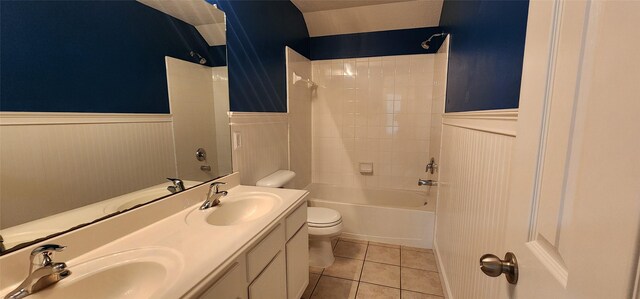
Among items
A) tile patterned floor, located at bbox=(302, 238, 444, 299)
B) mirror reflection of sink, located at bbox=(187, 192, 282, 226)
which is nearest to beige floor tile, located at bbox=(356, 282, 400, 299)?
tile patterned floor, located at bbox=(302, 238, 444, 299)

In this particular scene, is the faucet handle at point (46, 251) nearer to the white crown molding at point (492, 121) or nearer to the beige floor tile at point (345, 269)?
the white crown molding at point (492, 121)

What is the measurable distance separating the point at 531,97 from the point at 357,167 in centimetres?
272

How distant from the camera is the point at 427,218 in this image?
2.43m

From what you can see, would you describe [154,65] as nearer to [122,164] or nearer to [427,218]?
[122,164]

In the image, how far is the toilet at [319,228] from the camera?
2123 millimetres

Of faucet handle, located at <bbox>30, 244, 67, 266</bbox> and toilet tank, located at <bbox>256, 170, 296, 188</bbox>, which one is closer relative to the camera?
faucet handle, located at <bbox>30, 244, 67, 266</bbox>

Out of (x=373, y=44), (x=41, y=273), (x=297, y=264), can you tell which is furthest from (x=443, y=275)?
(x=373, y=44)

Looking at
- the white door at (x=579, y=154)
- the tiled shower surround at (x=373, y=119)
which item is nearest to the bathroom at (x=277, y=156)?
the white door at (x=579, y=154)

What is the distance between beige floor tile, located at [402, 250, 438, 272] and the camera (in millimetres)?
2205

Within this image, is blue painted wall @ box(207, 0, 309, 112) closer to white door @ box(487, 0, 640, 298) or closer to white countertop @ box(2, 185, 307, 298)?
white countertop @ box(2, 185, 307, 298)

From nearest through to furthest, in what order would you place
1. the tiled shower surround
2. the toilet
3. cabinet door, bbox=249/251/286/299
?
cabinet door, bbox=249/251/286/299 < the toilet < the tiled shower surround

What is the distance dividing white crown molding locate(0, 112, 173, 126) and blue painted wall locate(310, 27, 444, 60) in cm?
231

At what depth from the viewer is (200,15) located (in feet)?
4.85

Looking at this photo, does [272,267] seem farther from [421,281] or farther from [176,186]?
[421,281]
